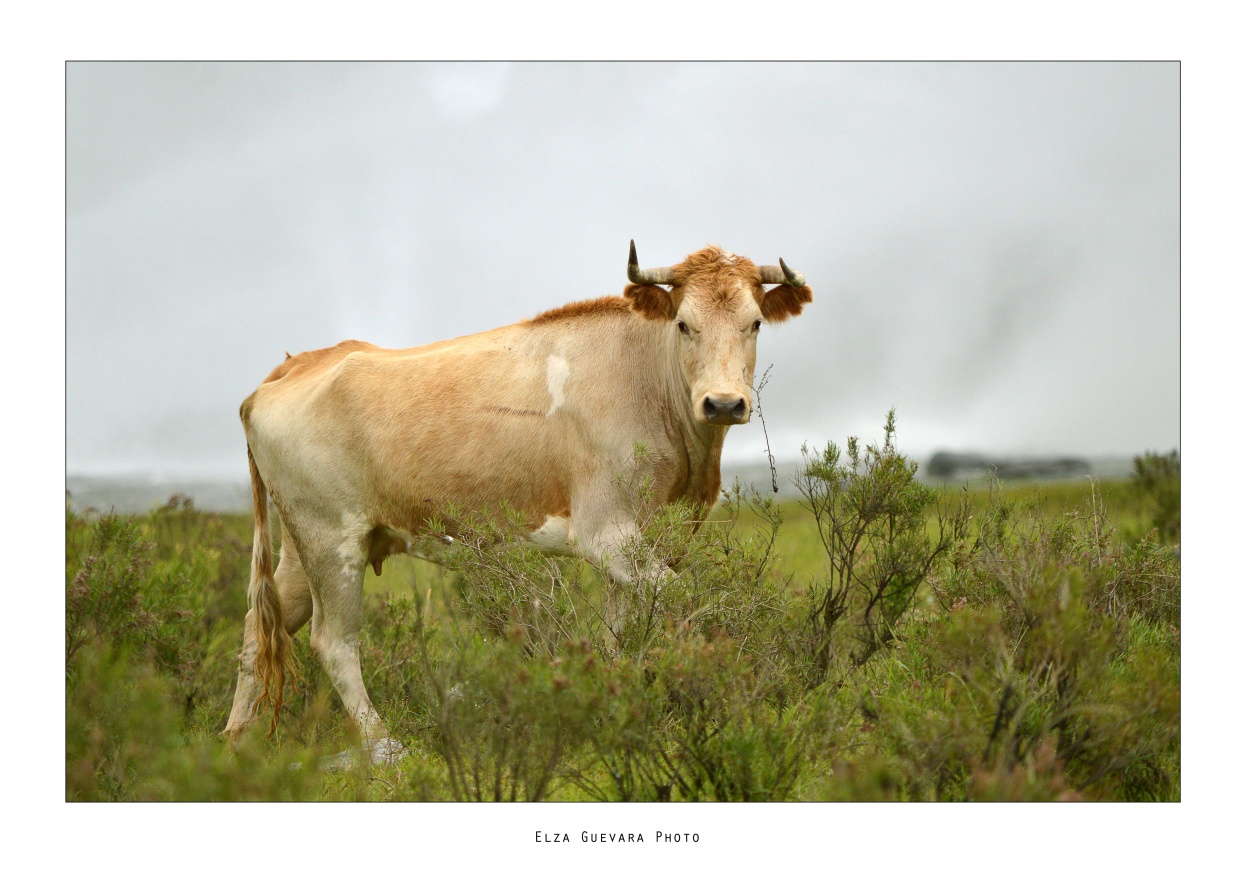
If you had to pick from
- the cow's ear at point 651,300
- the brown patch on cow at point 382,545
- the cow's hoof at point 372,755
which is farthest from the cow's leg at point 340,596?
the cow's ear at point 651,300

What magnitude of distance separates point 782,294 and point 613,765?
3140mm

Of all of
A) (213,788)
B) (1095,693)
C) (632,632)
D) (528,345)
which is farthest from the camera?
(528,345)

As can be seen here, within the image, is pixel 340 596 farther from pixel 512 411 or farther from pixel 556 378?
pixel 556 378

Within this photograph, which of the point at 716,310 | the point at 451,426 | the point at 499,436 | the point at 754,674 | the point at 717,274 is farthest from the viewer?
the point at 451,426

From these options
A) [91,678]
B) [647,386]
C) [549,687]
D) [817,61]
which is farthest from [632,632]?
[817,61]

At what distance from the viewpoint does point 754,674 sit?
4488mm

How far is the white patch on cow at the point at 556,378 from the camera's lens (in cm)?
570

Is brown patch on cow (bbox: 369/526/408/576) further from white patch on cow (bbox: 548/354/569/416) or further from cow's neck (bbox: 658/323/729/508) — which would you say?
cow's neck (bbox: 658/323/729/508)

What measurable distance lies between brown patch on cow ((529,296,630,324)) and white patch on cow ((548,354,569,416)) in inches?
13.4

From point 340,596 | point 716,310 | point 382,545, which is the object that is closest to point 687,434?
point 716,310

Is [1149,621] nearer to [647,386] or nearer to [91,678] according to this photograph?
[647,386]

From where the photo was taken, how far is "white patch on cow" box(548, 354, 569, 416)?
570 cm

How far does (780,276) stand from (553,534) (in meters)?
2.04

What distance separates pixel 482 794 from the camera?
3807 mm
